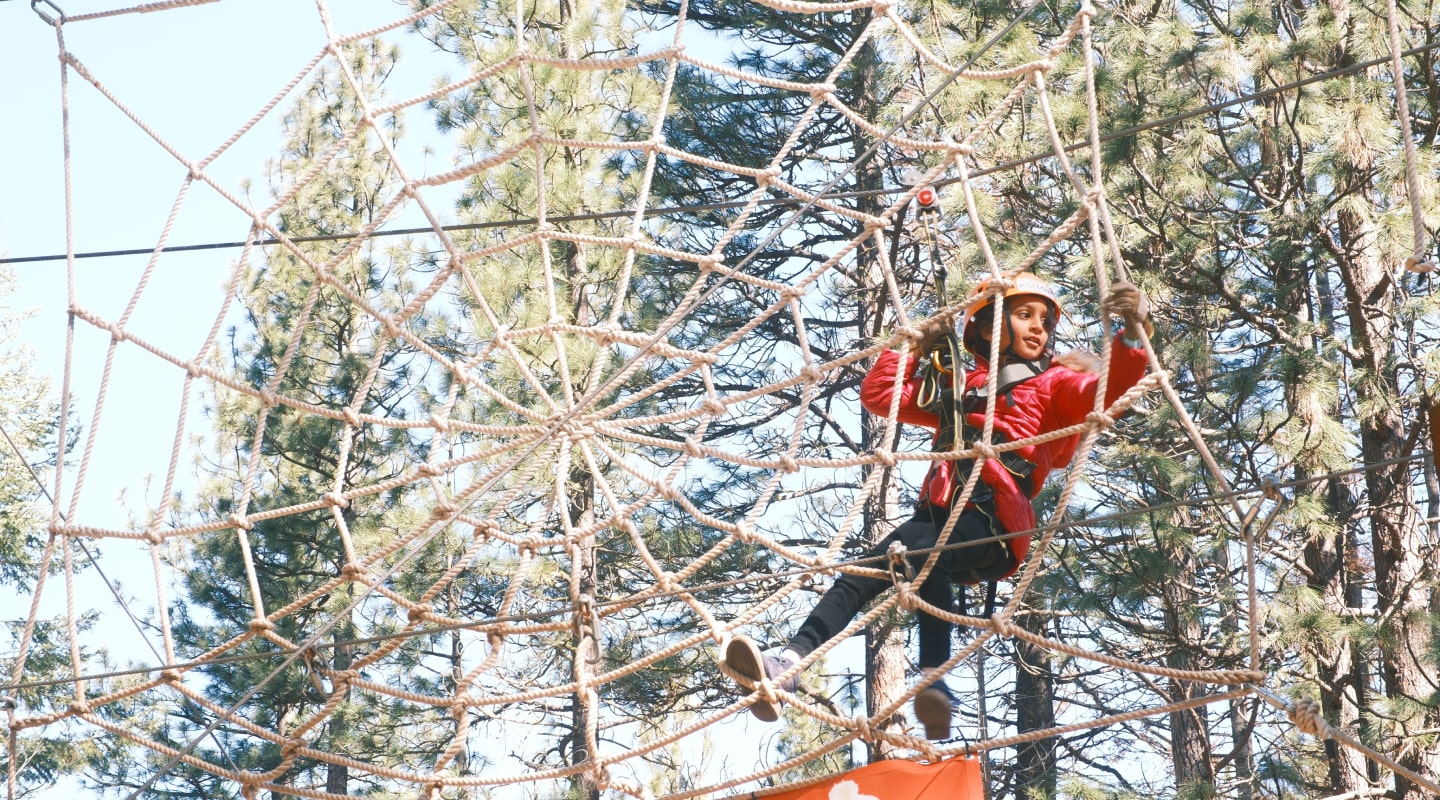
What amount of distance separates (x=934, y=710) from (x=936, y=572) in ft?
1.31

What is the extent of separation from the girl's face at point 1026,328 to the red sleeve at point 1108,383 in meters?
0.12

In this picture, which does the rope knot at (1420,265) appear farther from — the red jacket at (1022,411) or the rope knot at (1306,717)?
the red jacket at (1022,411)

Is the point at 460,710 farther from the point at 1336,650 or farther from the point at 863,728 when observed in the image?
the point at 1336,650

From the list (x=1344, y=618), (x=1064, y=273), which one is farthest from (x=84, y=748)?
(x=1344, y=618)

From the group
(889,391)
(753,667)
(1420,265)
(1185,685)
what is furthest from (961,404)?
Result: (1185,685)

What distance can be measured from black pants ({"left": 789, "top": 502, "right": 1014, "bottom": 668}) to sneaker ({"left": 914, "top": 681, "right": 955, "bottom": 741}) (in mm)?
247

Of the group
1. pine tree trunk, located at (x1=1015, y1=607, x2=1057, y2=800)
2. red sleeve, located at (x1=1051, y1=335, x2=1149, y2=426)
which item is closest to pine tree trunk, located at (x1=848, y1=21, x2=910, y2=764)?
pine tree trunk, located at (x1=1015, y1=607, x2=1057, y2=800)

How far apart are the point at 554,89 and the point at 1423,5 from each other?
4.55 meters

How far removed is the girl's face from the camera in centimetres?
388

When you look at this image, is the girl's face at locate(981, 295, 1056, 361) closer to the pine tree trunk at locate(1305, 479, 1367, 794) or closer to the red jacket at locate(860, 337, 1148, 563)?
the red jacket at locate(860, 337, 1148, 563)

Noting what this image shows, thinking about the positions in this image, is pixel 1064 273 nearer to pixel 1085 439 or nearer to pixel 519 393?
pixel 519 393

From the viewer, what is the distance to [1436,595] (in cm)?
517

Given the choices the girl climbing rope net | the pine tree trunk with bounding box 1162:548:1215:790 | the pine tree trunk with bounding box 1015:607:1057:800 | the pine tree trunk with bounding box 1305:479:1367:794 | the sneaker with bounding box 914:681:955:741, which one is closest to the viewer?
the sneaker with bounding box 914:681:955:741

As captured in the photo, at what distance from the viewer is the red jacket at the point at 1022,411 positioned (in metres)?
3.62
